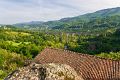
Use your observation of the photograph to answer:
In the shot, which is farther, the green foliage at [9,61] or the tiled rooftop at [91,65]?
the green foliage at [9,61]

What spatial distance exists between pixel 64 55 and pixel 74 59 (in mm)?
2950

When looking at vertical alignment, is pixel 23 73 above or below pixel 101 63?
above

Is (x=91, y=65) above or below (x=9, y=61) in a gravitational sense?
above

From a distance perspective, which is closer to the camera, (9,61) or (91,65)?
(91,65)

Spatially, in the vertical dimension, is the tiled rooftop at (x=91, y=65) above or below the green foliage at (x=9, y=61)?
above

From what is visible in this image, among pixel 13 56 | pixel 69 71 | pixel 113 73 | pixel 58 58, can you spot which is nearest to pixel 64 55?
pixel 58 58

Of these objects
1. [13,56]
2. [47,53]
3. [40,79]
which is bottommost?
[13,56]

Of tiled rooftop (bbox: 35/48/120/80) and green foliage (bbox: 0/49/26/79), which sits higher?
tiled rooftop (bbox: 35/48/120/80)

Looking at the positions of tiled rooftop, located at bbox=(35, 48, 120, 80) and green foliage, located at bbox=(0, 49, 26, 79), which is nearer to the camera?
tiled rooftop, located at bbox=(35, 48, 120, 80)

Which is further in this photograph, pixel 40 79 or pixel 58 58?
pixel 58 58

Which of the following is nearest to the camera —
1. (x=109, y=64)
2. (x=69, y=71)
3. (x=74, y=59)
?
(x=69, y=71)

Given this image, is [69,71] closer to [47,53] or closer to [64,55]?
[64,55]

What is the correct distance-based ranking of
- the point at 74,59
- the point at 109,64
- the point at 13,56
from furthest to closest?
1. the point at 13,56
2. the point at 74,59
3. the point at 109,64

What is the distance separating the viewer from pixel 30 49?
462 ft
